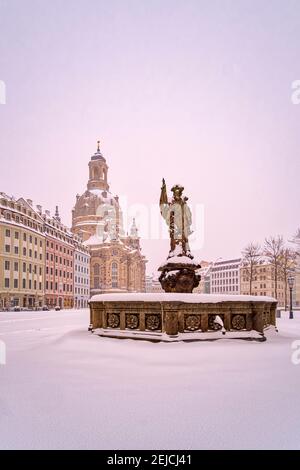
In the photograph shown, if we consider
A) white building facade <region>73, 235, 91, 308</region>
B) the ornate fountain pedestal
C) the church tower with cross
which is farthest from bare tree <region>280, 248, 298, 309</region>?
the church tower with cross

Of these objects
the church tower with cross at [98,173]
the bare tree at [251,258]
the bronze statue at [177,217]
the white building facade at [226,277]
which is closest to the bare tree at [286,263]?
the bare tree at [251,258]

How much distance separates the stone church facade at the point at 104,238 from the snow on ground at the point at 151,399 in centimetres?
10020

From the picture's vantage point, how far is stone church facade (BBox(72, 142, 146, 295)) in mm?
110812

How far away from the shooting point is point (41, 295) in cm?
6638

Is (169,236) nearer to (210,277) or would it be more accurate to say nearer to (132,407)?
(132,407)

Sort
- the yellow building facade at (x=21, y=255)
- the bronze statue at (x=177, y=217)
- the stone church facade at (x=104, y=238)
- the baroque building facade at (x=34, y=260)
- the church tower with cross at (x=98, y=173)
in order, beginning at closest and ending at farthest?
the bronze statue at (x=177, y=217) < the yellow building facade at (x=21, y=255) < the baroque building facade at (x=34, y=260) < the stone church facade at (x=104, y=238) < the church tower with cross at (x=98, y=173)

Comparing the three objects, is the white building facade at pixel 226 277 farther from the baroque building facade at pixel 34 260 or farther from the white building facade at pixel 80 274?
the baroque building facade at pixel 34 260

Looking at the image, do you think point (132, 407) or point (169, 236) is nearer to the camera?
point (132, 407)

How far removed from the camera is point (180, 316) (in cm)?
1063

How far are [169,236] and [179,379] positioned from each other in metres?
7.51

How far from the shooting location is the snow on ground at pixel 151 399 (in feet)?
13.5

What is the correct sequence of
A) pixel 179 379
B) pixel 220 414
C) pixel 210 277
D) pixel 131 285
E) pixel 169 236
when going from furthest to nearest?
pixel 210 277 < pixel 131 285 < pixel 169 236 < pixel 179 379 < pixel 220 414

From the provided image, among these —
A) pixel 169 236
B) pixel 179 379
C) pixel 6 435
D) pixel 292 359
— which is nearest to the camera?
pixel 6 435
